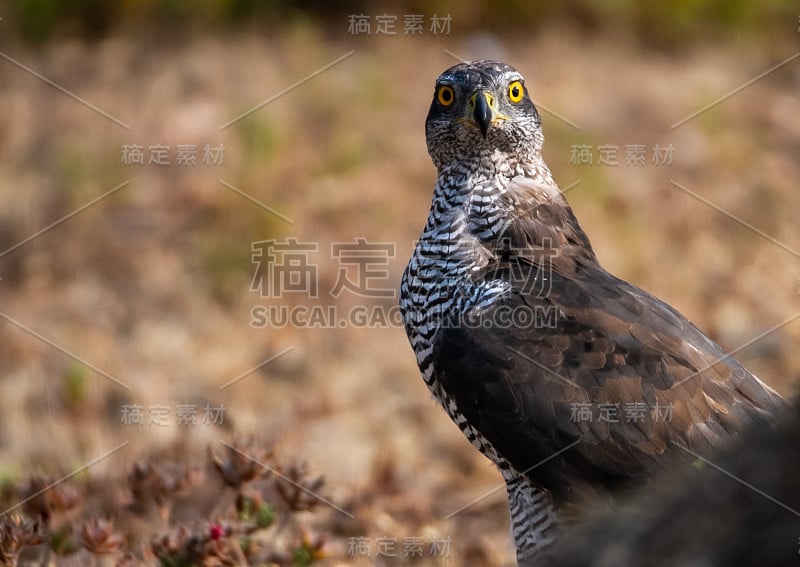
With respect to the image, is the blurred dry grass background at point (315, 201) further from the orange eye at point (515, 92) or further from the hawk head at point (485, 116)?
the orange eye at point (515, 92)

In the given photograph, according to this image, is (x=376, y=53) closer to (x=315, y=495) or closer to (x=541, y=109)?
(x=541, y=109)

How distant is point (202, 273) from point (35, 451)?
199 cm

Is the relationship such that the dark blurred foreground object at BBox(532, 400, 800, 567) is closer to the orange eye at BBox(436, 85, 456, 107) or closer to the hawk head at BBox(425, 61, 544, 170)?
the hawk head at BBox(425, 61, 544, 170)

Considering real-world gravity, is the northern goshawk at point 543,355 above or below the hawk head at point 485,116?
below

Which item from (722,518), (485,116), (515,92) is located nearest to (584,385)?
(485,116)

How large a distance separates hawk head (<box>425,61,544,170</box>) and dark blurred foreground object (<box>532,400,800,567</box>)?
7.77 ft

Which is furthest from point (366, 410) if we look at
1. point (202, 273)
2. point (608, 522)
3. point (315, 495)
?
point (608, 522)

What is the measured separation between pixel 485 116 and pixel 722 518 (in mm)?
2465

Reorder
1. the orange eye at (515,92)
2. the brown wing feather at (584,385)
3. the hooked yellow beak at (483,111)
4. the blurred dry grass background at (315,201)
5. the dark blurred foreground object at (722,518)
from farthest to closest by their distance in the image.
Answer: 1. the blurred dry grass background at (315,201)
2. the orange eye at (515,92)
3. the hooked yellow beak at (483,111)
4. the brown wing feather at (584,385)
5. the dark blurred foreground object at (722,518)

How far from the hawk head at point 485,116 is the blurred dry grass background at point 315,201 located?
1.90 m

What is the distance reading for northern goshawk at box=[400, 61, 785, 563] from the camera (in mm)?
3582

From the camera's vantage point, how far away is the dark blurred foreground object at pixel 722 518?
179 centimetres

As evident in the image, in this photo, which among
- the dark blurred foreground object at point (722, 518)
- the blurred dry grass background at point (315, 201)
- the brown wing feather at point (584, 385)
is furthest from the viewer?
the blurred dry grass background at point (315, 201)

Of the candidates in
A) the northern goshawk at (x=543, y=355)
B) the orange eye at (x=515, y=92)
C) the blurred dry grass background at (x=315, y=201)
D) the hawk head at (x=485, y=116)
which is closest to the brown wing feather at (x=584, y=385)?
the northern goshawk at (x=543, y=355)
